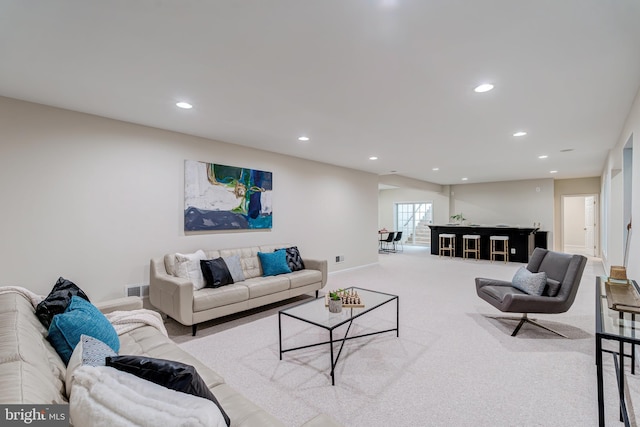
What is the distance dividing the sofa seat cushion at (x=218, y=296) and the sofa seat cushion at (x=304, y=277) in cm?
77

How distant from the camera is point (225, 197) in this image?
14.5 feet

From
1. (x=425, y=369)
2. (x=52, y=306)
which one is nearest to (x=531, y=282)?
(x=425, y=369)

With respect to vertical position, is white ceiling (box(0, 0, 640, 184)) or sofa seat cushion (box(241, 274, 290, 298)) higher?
white ceiling (box(0, 0, 640, 184))

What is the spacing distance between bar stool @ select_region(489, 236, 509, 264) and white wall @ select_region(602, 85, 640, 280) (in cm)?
300

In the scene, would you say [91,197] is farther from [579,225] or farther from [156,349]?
[579,225]

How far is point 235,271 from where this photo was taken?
13.1ft

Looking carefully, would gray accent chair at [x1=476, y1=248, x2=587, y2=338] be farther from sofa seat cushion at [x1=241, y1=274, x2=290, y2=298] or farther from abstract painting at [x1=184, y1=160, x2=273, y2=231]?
abstract painting at [x1=184, y1=160, x2=273, y2=231]

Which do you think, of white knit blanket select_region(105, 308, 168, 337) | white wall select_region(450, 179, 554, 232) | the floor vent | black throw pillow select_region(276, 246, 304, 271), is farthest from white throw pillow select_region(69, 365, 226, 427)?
white wall select_region(450, 179, 554, 232)

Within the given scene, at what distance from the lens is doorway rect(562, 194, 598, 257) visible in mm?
10195

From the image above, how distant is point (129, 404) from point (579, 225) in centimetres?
1421

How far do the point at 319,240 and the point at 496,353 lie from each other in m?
3.66

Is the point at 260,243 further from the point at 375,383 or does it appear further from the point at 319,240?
the point at 375,383

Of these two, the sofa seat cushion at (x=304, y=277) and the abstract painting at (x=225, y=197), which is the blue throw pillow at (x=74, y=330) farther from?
the sofa seat cushion at (x=304, y=277)

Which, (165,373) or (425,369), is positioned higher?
(165,373)
